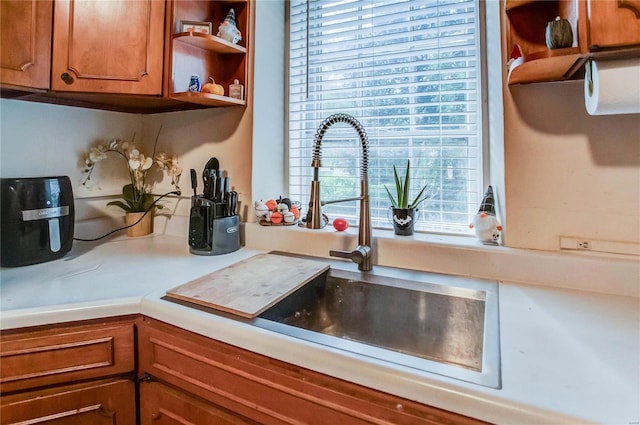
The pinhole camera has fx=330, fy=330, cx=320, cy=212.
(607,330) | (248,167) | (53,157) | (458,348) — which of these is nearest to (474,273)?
(458,348)

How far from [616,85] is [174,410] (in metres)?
1.28

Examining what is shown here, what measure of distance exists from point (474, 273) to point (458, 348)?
0.89 ft

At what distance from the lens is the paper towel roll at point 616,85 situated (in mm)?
726

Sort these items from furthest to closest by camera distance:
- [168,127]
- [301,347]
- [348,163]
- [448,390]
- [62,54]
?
[168,127], [348,163], [62,54], [301,347], [448,390]

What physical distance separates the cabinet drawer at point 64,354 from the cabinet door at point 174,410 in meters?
0.09

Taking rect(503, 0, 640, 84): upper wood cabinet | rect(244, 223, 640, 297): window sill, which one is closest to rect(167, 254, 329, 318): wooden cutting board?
rect(244, 223, 640, 297): window sill

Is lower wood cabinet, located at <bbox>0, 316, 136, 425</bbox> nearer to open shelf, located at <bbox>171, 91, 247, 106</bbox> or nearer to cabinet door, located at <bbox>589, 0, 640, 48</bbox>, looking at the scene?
open shelf, located at <bbox>171, 91, 247, 106</bbox>

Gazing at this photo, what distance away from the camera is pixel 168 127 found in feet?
5.37

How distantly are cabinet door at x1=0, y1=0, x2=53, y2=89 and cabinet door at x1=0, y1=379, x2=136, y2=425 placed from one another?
0.91m

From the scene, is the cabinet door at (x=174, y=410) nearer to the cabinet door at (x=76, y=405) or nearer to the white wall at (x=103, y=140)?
the cabinet door at (x=76, y=405)

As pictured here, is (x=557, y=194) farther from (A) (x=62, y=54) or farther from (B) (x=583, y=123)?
(A) (x=62, y=54)

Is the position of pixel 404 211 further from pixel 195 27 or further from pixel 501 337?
pixel 195 27

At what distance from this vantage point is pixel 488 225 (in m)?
1.06

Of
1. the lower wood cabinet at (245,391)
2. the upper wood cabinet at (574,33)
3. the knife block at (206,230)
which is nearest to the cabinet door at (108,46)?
the knife block at (206,230)
